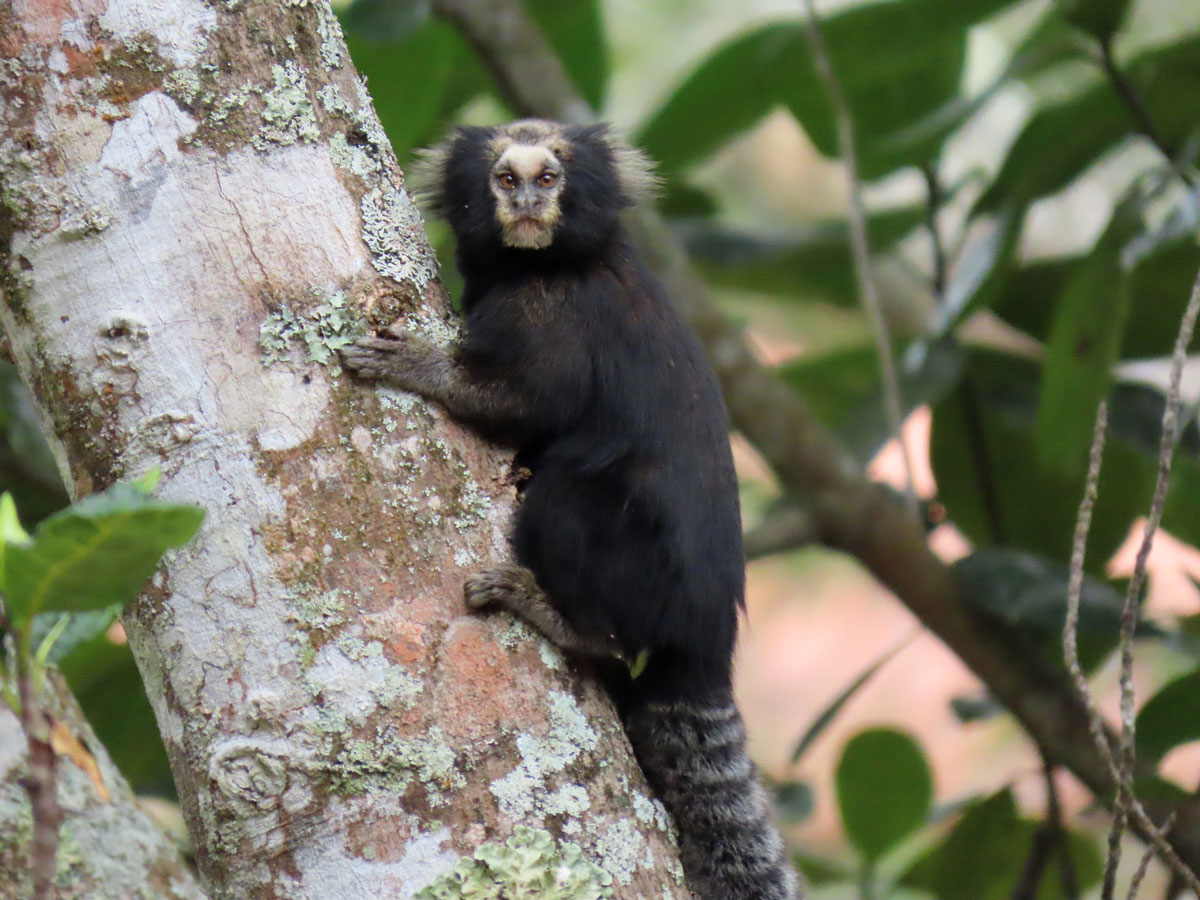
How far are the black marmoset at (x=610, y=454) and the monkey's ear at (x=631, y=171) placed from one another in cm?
10

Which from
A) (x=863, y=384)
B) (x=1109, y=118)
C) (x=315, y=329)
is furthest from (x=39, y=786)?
(x=863, y=384)

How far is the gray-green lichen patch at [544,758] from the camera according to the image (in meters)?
1.58

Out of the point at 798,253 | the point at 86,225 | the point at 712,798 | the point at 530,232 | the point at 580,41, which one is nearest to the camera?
the point at 86,225

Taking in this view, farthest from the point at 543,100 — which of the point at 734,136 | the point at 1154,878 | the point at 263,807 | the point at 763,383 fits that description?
the point at 1154,878

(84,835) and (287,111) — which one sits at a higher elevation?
(287,111)

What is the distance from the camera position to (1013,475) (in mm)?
3500

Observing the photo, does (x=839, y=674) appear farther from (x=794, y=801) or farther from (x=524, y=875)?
(x=524, y=875)

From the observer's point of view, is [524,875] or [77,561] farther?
[524,875]

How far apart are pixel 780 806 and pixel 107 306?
2.27 metres

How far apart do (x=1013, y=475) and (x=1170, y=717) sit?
0.95 meters

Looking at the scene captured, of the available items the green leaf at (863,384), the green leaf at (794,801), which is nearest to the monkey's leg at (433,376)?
the green leaf at (863,384)

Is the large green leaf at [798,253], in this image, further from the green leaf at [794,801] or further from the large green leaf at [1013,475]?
the green leaf at [794,801]

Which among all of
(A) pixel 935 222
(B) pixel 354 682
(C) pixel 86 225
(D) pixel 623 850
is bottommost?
(D) pixel 623 850

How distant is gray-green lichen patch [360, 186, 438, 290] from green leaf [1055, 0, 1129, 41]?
177 cm
